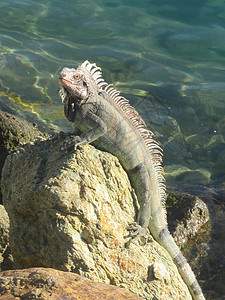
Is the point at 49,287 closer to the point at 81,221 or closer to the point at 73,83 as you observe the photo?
the point at 81,221

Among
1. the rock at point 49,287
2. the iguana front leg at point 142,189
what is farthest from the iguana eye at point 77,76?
the rock at point 49,287

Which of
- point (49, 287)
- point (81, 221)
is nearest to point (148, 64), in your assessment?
point (81, 221)

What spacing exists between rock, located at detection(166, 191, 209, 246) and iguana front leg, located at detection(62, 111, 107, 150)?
2426 mm

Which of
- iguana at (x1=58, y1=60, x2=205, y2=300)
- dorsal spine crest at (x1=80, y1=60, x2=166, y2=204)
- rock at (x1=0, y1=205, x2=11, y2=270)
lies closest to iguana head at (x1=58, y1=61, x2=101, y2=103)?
iguana at (x1=58, y1=60, x2=205, y2=300)

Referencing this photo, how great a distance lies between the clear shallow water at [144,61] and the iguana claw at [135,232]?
4.58 meters

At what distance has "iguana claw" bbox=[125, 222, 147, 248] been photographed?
4469mm

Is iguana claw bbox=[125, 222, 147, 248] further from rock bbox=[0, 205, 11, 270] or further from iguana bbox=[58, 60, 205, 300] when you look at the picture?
rock bbox=[0, 205, 11, 270]

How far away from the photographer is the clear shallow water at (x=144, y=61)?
34.6ft

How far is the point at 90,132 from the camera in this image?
178 inches

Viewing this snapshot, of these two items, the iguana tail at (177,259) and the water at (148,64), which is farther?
the water at (148,64)

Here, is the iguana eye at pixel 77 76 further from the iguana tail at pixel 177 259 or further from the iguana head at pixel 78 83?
the iguana tail at pixel 177 259

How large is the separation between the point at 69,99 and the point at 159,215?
1.84 m

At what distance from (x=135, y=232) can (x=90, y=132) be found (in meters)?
1.19

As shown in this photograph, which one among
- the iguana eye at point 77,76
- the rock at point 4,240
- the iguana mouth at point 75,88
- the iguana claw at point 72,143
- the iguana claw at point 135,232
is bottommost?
the rock at point 4,240
